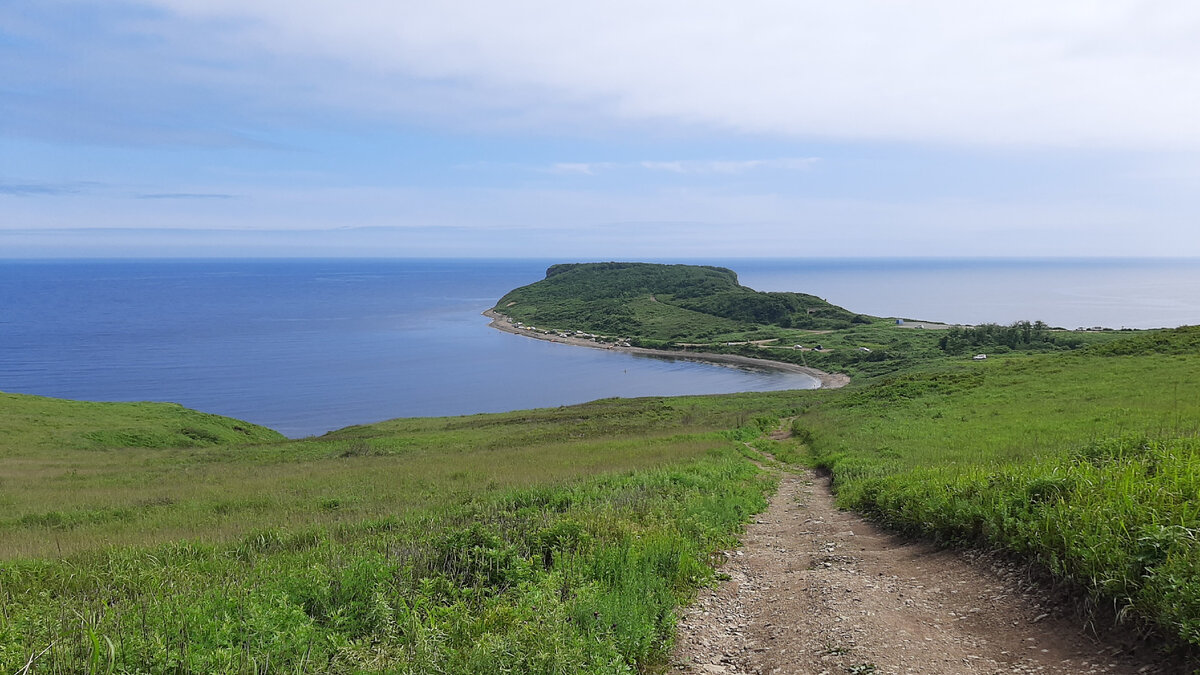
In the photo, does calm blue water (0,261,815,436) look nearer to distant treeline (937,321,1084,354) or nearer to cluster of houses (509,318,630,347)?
cluster of houses (509,318,630,347)

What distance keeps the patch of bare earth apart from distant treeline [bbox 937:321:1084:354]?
10637 cm

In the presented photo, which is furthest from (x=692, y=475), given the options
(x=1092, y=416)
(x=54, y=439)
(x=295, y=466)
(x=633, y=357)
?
(x=633, y=357)

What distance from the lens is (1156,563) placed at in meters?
5.66

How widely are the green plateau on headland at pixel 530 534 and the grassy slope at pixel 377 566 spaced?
36 millimetres

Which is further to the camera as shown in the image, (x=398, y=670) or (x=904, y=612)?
(x=904, y=612)

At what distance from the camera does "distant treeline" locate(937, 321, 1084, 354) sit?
9762cm

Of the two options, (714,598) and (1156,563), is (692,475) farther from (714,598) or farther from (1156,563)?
(1156,563)

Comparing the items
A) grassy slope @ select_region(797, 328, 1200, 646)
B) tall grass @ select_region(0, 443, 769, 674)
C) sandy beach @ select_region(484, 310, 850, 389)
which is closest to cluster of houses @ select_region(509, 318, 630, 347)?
sandy beach @ select_region(484, 310, 850, 389)

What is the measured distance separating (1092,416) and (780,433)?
13876mm

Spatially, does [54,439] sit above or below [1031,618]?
below

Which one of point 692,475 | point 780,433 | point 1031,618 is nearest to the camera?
point 1031,618

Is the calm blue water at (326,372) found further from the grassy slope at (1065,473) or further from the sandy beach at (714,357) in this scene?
the grassy slope at (1065,473)

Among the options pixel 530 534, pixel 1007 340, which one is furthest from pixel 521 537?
pixel 1007 340

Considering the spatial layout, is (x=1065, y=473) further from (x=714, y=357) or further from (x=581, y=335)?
(x=581, y=335)
